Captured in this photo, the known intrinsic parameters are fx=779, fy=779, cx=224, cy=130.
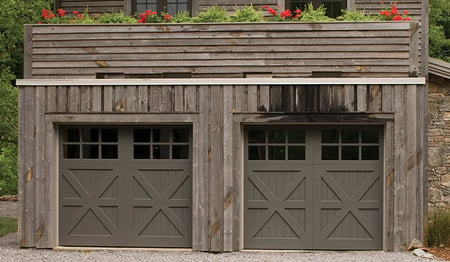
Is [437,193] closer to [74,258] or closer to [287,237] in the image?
[287,237]

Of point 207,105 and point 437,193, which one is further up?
point 207,105

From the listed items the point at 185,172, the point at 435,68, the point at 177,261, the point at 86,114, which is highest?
the point at 435,68

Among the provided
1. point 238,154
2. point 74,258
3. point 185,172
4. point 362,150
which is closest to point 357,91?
point 362,150

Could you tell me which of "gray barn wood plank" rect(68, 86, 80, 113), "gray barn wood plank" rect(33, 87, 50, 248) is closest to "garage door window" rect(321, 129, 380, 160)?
"gray barn wood plank" rect(68, 86, 80, 113)

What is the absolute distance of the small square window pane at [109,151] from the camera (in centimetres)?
1366

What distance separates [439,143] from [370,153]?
11.5 ft

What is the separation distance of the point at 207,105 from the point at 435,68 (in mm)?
5383

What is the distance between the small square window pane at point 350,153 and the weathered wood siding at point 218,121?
542 mm

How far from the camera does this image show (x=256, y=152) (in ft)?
44.2

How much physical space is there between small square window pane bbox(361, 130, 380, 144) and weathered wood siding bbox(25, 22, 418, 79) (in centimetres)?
98

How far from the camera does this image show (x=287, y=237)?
526 inches

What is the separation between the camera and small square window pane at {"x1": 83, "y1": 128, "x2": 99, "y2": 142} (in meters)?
13.7

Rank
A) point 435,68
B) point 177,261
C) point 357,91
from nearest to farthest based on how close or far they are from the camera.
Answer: point 177,261 < point 357,91 < point 435,68

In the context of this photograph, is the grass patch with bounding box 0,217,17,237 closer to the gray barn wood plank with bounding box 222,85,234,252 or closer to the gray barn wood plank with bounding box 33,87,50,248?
the gray barn wood plank with bounding box 33,87,50,248
